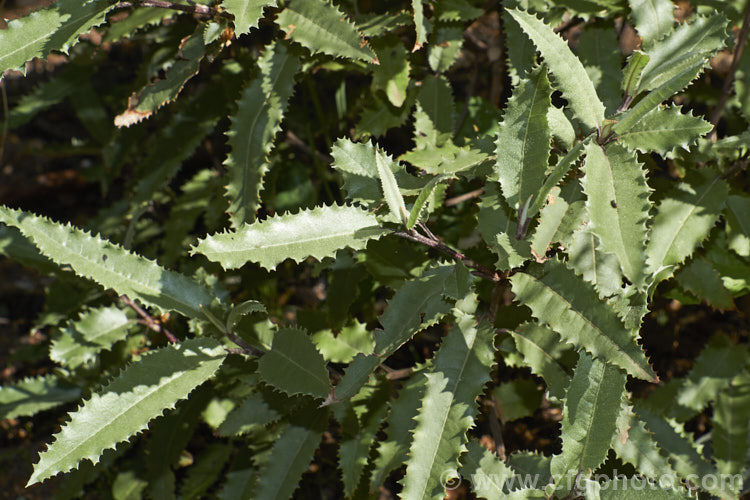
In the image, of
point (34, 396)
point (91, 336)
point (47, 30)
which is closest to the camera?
point (47, 30)

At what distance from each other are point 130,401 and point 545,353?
0.92 metres

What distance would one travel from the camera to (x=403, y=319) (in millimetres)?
1325

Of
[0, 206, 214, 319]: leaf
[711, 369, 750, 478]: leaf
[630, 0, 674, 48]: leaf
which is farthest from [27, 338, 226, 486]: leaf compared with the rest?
[711, 369, 750, 478]: leaf

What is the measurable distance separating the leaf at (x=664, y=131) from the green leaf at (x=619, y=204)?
57 mm

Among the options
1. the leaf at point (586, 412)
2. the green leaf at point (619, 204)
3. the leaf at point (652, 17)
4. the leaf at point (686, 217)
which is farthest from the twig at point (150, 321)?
the leaf at point (652, 17)

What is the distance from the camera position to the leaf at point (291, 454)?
1.62 metres

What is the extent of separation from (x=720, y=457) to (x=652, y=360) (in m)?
0.47

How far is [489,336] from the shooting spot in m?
1.35

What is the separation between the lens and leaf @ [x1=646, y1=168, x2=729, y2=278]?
155cm

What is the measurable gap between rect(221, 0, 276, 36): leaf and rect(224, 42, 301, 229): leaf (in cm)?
32

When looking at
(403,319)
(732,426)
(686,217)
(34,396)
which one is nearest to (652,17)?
(686,217)

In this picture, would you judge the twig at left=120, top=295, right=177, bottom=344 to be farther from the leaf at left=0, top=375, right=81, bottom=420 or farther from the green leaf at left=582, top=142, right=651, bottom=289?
the green leaf at left=582, top=142, right=651, bottom=289

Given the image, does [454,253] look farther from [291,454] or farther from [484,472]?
[291,454]

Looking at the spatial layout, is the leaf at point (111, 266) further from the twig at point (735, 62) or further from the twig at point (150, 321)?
the twig at point (735, 62)
